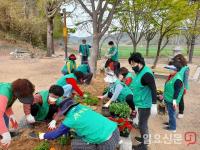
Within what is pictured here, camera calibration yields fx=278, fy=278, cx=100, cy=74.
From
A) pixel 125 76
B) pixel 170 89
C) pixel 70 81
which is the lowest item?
pixel 170 89

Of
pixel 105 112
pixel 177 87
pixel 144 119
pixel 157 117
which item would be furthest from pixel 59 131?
pixel 157 117

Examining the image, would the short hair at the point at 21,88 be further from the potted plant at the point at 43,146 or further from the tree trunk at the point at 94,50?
the tree trunk at the point at 94,50

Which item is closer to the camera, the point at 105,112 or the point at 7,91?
the point at 7,91

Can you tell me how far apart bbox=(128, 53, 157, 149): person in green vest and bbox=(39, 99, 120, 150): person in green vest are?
1.24m

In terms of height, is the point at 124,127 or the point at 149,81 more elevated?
the point at 149,81

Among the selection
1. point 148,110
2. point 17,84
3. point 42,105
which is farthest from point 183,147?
point 17,84

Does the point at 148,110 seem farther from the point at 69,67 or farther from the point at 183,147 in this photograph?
the point at 69,67

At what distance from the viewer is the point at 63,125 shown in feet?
11.8

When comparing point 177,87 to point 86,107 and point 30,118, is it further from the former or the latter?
point 30,118

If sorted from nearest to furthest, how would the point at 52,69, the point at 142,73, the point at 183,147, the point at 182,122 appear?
the point at 142,73
the point at 183,147
the point at 182,122
the point at 52,69

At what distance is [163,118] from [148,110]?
253 cm

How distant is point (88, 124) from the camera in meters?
3.57

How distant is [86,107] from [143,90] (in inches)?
63.7

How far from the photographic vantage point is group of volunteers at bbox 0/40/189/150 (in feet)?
11.9
